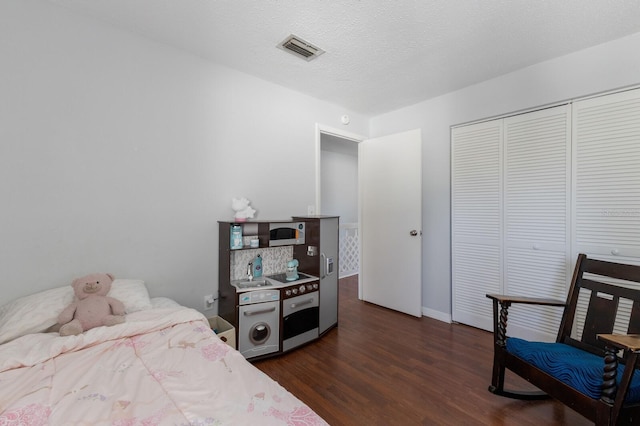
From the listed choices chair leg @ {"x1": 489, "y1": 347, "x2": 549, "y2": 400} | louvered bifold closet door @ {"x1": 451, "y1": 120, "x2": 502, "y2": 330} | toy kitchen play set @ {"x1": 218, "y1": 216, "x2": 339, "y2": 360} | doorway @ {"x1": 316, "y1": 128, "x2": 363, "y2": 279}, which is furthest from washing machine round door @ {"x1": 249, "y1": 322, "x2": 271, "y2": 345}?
doorway @ {"x1": 316, "y1": 128, "x2": 363, "y2": 279}

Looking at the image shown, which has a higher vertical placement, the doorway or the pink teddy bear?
the doorway

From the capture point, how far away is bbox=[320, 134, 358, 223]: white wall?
483 cm

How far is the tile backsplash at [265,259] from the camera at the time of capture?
2.54m

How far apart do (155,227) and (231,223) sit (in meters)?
0.56

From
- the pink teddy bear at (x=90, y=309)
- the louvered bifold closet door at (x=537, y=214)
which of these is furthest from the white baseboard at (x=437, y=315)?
the pink teddy bear at (x=90, y=309)

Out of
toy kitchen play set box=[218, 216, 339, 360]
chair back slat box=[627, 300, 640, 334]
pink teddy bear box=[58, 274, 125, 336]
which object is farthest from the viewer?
toy kitchen play set box=[218, 216, 339, 360]

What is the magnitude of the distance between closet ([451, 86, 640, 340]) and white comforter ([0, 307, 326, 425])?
254 cm

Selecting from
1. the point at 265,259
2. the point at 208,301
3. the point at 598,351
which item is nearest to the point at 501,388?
the point at 598,351

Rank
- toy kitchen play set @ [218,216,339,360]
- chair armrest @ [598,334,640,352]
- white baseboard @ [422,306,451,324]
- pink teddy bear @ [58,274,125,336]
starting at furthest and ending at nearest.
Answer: white baseboard @ [422,306,451,324] → toy kitchen play set @ [218,216,339,360] → pink teddy bear @ [58,274,125,336] → chair armrest @ [598,334,640,352]

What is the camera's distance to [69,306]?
5.08ft

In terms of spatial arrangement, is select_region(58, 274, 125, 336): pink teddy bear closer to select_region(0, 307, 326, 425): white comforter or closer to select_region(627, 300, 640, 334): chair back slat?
select_region(0, 307, 326, 425): white comforter

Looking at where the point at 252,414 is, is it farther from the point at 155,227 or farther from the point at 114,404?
the point at 155,227

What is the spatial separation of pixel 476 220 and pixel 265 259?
2.22 meters

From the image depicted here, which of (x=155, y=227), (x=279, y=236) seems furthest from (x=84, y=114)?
(x=279, y=236)
